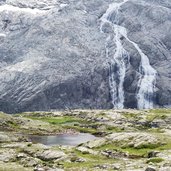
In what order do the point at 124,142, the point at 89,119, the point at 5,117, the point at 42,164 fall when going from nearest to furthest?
the point at 42,164 < the point at 124,142 < the point at 5,117 < the point at 89,119

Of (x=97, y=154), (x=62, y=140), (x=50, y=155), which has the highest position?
(x=50, y=155)

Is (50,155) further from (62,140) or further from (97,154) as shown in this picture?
(62,140)

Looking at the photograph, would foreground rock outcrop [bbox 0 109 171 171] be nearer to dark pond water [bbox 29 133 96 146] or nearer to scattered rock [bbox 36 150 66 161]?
scattered rock [bbox 36 150 66 161]

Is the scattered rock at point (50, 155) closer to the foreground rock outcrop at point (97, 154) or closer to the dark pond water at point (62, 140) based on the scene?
the foreground rock outcrop at point (97, 154)

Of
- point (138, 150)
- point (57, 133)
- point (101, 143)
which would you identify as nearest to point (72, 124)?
point (57, 133)

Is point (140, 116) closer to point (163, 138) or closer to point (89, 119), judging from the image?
point (89, 119)

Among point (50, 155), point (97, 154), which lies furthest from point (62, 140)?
point (50, 155)

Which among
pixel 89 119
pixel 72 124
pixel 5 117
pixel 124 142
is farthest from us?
pixel 89 119

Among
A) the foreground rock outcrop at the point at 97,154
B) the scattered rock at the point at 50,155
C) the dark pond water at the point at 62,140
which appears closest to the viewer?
the foreground rock outcrop at the point at 97,154

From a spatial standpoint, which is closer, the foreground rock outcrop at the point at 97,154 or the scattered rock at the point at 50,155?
the foreground rock outcrop at the point at 97,154

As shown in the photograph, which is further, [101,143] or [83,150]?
[101,143]

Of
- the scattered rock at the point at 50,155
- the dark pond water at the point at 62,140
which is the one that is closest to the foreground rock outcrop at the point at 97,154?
the scattered rock at the point at 50,155

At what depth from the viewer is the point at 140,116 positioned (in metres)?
162

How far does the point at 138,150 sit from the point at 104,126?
76547 millimetres
